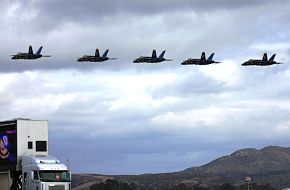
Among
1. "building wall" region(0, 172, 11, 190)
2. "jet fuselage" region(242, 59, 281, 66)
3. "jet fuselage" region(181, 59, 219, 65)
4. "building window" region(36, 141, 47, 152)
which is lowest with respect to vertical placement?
"building wall" region(0, 172, 11, 190)

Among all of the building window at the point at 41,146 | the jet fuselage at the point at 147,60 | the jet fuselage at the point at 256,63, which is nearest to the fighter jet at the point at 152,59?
the jet fuselage at the point at 147,60

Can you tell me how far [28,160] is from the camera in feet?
166

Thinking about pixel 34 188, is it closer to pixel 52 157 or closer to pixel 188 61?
pixel 52 157

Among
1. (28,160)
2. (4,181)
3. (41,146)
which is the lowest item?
(4,181)

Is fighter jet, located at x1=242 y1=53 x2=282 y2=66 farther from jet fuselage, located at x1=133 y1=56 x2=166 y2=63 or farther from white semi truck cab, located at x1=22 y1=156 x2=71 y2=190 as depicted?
white semi truck cab, located at x1=22 y1=156 x2=71 y2=190

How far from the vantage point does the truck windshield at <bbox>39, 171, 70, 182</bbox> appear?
49469 mm

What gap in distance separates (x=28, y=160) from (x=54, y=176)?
7.41 feet

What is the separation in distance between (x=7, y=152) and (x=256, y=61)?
30677 millimetres

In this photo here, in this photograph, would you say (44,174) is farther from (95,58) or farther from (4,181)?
(95,58)

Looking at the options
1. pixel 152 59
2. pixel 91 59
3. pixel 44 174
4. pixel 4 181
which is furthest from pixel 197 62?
pixel 44 174

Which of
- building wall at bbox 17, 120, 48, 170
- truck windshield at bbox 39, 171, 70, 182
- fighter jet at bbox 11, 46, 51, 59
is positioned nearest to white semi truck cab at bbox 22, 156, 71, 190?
truck windshield at bbox 39, 171, 70, 182

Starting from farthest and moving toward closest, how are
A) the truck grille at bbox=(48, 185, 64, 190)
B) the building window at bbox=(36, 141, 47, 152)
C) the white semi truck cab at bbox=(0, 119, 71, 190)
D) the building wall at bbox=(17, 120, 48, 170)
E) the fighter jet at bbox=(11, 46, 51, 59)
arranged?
the fighter jet at bbox=(11, 46, 51, 59)
the building window at bbox=(36, 141, 47, 152)
the building wall at bbox=(17, 120, 48, 170)
the white semi truck cab at bbox=(0, 119, 71, 190)
the truck grille at bbox=(48, 185, 64, 190)

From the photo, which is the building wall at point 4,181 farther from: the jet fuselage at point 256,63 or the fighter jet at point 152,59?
the jet fuselage at point 256,63

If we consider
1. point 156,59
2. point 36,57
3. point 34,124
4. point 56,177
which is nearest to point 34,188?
point 56,177
